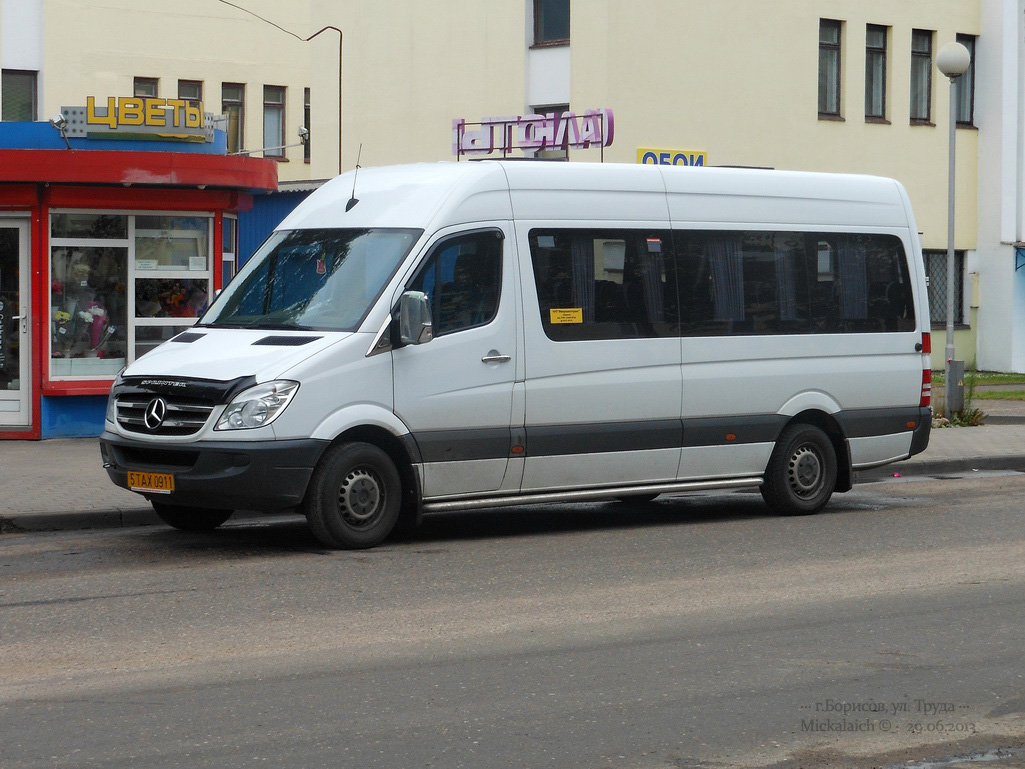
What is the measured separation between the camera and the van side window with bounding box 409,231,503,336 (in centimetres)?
1076

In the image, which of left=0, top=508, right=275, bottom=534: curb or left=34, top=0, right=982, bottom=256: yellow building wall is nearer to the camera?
left=0, top=508, right=275, bottom=534: curb

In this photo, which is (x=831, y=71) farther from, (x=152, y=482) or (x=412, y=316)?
(x=152, y=482)

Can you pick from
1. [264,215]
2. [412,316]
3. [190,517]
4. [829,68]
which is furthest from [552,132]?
[412,316]

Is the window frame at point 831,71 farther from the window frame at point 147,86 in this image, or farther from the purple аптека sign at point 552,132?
the window frame at point 147,86

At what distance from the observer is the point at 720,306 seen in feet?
40.4

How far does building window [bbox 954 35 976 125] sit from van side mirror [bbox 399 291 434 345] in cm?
2627

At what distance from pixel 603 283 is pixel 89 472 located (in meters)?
5.43

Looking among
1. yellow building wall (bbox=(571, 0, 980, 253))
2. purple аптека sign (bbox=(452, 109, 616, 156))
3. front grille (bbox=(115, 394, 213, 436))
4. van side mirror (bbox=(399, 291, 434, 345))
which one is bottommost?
front grille (bbox=(115, 394, 213, 436))

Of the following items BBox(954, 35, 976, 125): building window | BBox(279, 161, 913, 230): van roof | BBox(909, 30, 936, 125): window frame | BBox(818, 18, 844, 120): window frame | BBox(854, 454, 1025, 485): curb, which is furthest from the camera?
BBox(954, 35, 976, 125): building window

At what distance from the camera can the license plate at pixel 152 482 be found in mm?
10141

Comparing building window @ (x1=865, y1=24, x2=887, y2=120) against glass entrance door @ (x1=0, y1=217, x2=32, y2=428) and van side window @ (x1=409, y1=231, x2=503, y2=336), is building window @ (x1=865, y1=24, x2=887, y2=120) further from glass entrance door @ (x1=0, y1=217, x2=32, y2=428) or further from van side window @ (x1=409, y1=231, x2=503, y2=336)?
van side window @ (x1=409, y1=231, x2=503, y2=336)

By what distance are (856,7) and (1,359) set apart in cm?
2030

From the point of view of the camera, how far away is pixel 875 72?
32750 mm

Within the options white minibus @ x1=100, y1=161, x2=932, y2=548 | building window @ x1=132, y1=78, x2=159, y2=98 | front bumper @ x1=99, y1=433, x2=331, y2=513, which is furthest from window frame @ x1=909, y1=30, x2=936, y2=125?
front bumper @ x1=99, y1=433, x2=331, y2=513
